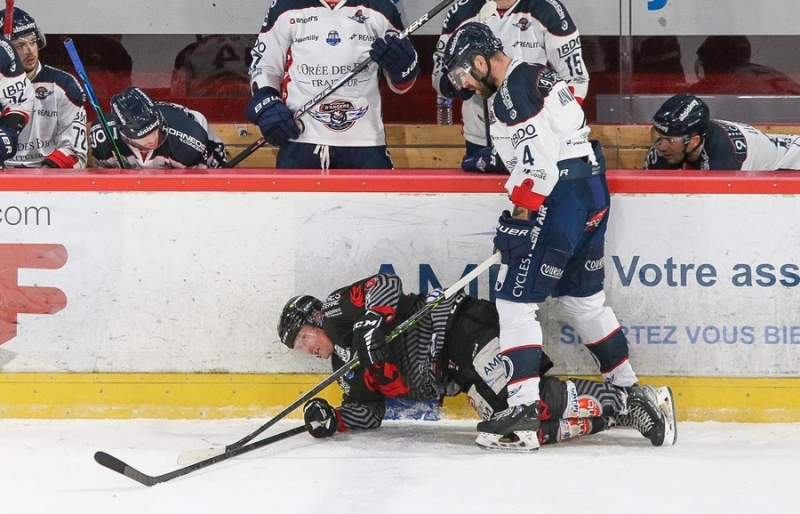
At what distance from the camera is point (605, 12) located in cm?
531

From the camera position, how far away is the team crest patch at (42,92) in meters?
4.83

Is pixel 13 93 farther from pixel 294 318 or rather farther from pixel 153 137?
pixel 294 318

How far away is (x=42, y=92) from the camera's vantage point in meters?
4.84

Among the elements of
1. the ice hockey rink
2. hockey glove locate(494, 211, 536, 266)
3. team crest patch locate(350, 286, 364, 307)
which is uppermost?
hockey glove locate(494, 211, 536, 266)

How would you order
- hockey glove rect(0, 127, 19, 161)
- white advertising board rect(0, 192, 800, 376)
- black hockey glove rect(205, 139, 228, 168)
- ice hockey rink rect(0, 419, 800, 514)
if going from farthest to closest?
black hockey glove rect(205, 139, 228, 168)
hockey glove rect(0, 127, 19, 161)
white advertising board rect(0, 192, 800, 376)
ice hockey rink rect(0, 419, 800, 514)

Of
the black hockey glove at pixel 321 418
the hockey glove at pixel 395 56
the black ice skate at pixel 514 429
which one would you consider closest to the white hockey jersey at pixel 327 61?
the hockey glove at pixel 395 56

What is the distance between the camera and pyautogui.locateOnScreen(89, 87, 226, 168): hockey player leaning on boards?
13.7ft

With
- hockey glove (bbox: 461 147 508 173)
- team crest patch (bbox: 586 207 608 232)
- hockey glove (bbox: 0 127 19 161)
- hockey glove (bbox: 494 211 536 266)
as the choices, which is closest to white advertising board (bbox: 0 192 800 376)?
hockey glove (bbox: 461 147 508 173)

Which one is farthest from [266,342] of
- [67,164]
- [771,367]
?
[771,367]

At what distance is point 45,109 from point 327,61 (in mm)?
1242

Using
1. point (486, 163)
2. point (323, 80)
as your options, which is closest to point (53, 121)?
point (323, 80)

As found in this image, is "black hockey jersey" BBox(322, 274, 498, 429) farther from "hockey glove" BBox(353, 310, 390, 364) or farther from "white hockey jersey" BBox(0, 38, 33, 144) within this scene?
"white hockey jersey" BBox(0, 38, 33, 144)

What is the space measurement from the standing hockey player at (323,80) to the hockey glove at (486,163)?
0.59 m

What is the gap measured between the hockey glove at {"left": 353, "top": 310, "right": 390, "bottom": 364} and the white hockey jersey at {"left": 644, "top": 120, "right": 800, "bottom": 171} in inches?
60.8
